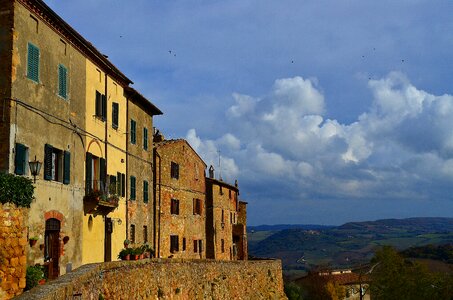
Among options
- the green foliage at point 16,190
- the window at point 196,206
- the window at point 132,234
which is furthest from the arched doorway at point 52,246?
the window at point 196,206

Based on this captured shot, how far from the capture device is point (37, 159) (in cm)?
1739

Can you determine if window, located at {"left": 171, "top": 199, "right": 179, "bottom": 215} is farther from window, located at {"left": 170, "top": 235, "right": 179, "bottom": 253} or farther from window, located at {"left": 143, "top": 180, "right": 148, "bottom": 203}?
window, located at {"left": 143, "top": 180, "right": 148, "bottom": 203}

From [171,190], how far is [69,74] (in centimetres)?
1647

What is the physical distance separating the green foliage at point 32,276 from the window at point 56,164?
353 centimetres

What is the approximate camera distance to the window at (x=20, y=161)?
16016 millimetres

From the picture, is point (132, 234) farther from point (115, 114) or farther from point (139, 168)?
point (115, 114)

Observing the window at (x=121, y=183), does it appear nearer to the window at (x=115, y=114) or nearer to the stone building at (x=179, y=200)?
the window at (x=115, y=114)

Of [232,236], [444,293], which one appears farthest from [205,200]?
[444,293]

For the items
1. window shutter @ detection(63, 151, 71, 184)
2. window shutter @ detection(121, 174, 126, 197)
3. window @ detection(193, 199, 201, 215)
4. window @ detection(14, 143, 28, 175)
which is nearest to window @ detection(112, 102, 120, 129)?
window shutter @ detection(121, 174, 126, 197)

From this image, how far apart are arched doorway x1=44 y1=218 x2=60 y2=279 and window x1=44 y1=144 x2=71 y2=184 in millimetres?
1611

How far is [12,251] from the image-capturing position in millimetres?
14633

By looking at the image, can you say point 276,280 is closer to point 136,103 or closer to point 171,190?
point 171,190

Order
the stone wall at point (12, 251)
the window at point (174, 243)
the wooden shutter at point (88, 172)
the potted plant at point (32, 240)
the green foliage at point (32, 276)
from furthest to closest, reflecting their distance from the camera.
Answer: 1. the window at point (174, 243)
2. the wooden shutter at point (88, 172)
3. the potted plant at point (32, 240)
4. the green foliage at point (32, 276)
5. the stone wall at point (12, 251)

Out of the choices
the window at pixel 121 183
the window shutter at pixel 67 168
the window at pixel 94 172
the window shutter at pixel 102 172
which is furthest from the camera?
the window at pixel 121 183
